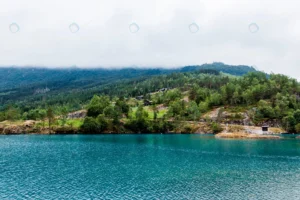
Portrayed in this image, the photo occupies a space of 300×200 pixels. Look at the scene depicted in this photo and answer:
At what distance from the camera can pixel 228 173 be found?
3095 inches

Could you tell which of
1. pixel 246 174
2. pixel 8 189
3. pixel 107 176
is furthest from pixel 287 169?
pixel 8 189

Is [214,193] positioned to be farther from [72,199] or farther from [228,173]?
[72,199]

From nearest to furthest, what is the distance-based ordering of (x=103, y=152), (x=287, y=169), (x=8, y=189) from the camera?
1. (x=8, y=189)
2. (x=287, y=169)
3. (x=103, y=152)

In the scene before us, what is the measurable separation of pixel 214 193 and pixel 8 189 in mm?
40152

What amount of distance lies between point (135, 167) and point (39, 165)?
27.6 meters

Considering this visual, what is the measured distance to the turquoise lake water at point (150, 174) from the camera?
198ft

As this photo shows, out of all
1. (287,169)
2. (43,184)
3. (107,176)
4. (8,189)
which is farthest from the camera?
(287,169)

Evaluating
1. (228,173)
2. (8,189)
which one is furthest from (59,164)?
(228,173)

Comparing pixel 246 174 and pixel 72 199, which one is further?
pixel 246 174

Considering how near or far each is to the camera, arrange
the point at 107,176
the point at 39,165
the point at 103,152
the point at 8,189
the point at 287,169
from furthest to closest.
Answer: the point at 103,152
the point at 39,165
the point at 287,169
the point at 107,176
the point at 8,189

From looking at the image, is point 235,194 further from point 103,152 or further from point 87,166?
point 103,152

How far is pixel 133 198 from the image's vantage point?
56.8 metres

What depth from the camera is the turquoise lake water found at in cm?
6028

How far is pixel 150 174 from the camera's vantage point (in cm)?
7719
